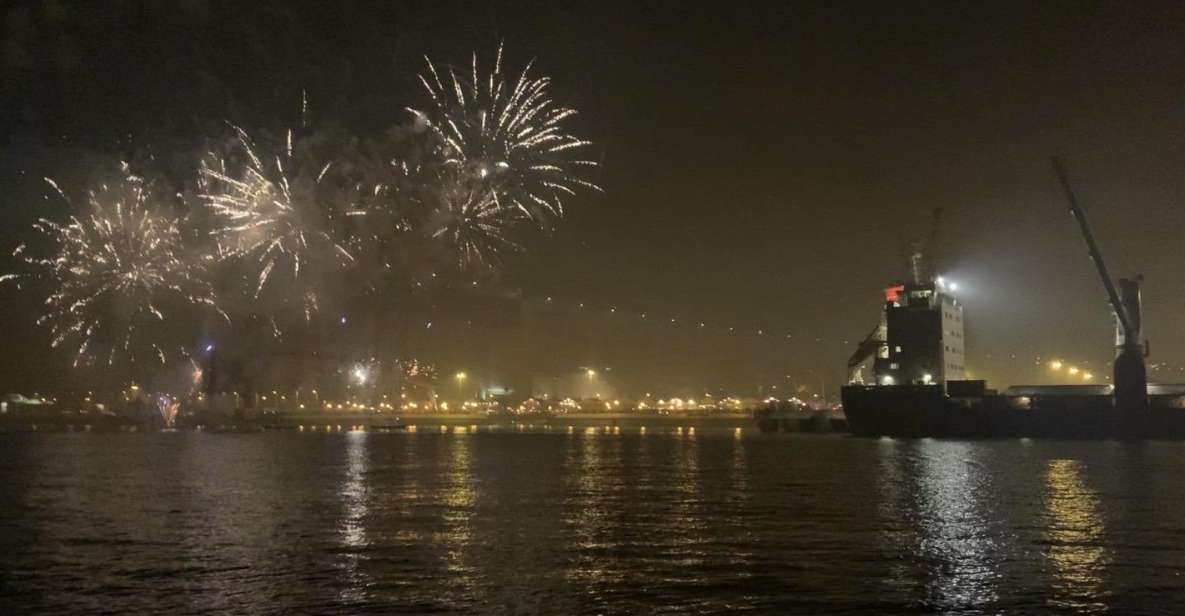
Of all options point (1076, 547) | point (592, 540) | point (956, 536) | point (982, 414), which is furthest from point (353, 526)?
point (982, 414)

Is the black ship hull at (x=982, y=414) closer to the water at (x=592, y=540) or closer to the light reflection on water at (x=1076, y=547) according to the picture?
the water at (x=592, y=540)

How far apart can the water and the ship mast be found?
4480cm

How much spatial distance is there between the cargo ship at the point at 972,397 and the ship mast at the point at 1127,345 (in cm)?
9

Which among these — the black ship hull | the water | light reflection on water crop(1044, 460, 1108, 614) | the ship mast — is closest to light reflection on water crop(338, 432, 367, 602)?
the water

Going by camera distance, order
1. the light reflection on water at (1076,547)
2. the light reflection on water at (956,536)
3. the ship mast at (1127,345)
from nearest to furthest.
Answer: the light reflection on water at (1076,547) < the light reflection on water at (956,536) < the ship mast at (1127,345)

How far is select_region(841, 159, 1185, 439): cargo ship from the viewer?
91.4 meters

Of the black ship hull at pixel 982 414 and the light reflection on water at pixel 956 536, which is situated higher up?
the black ship hull at pixel 982 414

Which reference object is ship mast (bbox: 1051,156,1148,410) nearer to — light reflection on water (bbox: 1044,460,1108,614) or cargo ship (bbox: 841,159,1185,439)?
cargo ship (bbox: 841,159,1185,439)

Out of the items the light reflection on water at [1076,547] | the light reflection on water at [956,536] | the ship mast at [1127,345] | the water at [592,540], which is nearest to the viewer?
the water at [592,540]

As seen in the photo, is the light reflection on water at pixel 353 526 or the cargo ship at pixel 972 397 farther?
the cargo ship at pixel 972 397

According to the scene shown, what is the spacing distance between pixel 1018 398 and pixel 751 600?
88.2 meters

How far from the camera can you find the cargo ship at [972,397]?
9144 centimetres

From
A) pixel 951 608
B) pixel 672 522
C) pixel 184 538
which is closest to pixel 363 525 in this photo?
pixel 184 538

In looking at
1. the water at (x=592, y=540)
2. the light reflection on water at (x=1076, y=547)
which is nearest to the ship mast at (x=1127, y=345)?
the water at (x=592, y=540)
